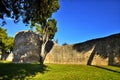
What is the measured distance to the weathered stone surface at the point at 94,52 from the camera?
21.0m

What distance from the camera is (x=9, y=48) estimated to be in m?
66.8

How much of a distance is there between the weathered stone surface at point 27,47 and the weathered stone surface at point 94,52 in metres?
8.45

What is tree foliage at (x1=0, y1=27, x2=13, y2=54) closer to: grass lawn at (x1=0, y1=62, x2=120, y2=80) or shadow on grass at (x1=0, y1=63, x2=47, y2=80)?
shadow on grass at (x1=0, y1=63, x2=47, y2=80)

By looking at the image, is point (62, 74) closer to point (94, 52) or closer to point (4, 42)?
point (94, 52)

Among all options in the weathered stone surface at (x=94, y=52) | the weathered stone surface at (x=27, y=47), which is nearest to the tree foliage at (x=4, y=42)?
the weathered stone surface at (x=27, y=47)

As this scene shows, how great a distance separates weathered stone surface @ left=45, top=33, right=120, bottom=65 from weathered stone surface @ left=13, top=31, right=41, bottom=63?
845 centimetres

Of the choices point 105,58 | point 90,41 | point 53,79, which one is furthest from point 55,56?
point 53,79

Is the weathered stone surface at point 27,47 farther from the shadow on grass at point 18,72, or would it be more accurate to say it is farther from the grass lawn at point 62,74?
the grass lawn at point 62,74

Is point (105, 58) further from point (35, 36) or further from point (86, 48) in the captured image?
point (35, 36)

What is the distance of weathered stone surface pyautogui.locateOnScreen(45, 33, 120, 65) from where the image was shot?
21.0 m

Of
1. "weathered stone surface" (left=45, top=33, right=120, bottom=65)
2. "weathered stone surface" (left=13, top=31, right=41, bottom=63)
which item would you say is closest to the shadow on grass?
"weathered stone surface" (left=45, top=33, right=120, bottom=65)

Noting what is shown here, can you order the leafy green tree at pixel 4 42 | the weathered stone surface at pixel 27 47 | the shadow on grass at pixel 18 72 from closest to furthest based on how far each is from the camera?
the shadow on grass at pixel 18 72
the weathered stone surface at pixel 27 47
the leafy green tree at pixel 4 42

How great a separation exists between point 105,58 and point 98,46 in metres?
1.84

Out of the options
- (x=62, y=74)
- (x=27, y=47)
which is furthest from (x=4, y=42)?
(x=62, y=74)
